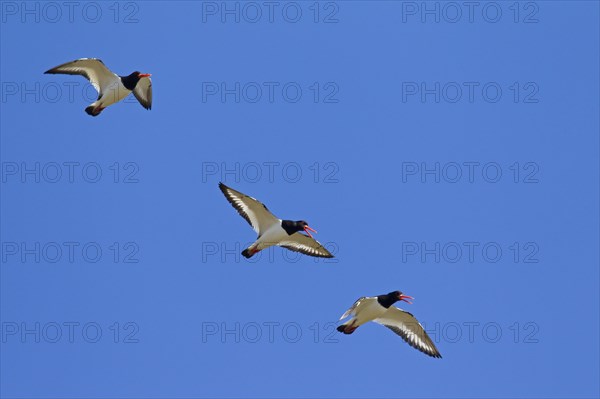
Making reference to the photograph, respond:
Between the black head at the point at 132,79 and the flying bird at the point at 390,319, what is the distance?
28.4 feet

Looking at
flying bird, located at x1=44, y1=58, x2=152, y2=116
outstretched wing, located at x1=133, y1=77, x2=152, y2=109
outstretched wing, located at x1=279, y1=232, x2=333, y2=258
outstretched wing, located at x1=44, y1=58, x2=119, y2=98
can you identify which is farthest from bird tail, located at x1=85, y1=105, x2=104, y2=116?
outstretched wing, located at x1=279, y1=232, x2=333, y2=258

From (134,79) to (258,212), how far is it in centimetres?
558

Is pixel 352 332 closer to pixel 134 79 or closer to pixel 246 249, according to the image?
pixel 246 249

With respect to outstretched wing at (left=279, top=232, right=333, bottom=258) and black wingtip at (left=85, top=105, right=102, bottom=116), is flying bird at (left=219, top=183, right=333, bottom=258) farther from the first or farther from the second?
black wingtip at (left=85, top=105, right=102, bottom=116)

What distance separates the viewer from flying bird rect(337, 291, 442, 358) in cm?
2411

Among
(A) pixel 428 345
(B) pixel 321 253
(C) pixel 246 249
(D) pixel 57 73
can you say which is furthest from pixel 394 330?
(D) pixel 57 73

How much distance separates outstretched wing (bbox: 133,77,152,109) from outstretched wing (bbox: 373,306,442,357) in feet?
29.3

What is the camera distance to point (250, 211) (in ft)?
80.0

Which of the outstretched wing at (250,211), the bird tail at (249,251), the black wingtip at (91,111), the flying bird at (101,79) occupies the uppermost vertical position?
the flying bird at (101,79)

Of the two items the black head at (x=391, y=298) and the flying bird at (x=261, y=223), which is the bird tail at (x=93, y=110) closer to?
the flying bird at (x=261, y=223)

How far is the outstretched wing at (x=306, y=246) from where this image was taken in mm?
25281

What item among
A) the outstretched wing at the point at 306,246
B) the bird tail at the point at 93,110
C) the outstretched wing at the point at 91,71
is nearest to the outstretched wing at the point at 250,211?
A: the outstretched wing at the point at 306,246

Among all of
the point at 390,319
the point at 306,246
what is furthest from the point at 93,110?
the point at 390,319

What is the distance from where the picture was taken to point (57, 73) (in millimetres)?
26422
